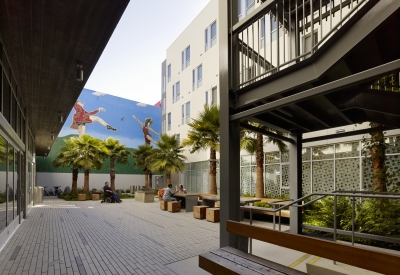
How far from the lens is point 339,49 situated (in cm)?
339

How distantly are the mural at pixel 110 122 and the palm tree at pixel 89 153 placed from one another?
31.5ft

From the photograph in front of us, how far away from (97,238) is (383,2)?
27.3 ft

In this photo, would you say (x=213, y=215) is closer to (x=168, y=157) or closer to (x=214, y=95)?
(x=168, y=157)

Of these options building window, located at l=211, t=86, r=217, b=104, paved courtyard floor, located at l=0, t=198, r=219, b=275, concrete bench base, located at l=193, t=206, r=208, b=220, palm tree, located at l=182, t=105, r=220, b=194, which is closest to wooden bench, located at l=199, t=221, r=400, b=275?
paved courtyard floor, located at l=0, t=198, r=219, b=275

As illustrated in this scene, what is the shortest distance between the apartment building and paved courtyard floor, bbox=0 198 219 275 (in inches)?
146

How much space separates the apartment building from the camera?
4.76 m

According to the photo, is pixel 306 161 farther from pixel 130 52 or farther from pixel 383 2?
pixel 130 52

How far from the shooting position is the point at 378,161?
7.28 meters

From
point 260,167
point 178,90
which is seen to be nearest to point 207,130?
point 260,167

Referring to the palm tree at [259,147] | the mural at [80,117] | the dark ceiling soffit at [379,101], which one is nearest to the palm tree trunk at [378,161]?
the dark ceiling soffit at [379,101]

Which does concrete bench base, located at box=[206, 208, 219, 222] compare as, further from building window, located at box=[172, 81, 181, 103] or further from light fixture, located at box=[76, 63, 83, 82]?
building window, located at box=[172, 81, 181, 103]

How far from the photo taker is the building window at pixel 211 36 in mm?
22055

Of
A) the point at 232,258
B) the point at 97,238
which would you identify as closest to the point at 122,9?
the point at 232,258

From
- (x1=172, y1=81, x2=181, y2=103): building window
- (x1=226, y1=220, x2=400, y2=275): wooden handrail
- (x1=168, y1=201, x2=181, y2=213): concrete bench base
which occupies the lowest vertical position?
(x1=168, y1=201, x2=181, y2=213): concrete bench base
